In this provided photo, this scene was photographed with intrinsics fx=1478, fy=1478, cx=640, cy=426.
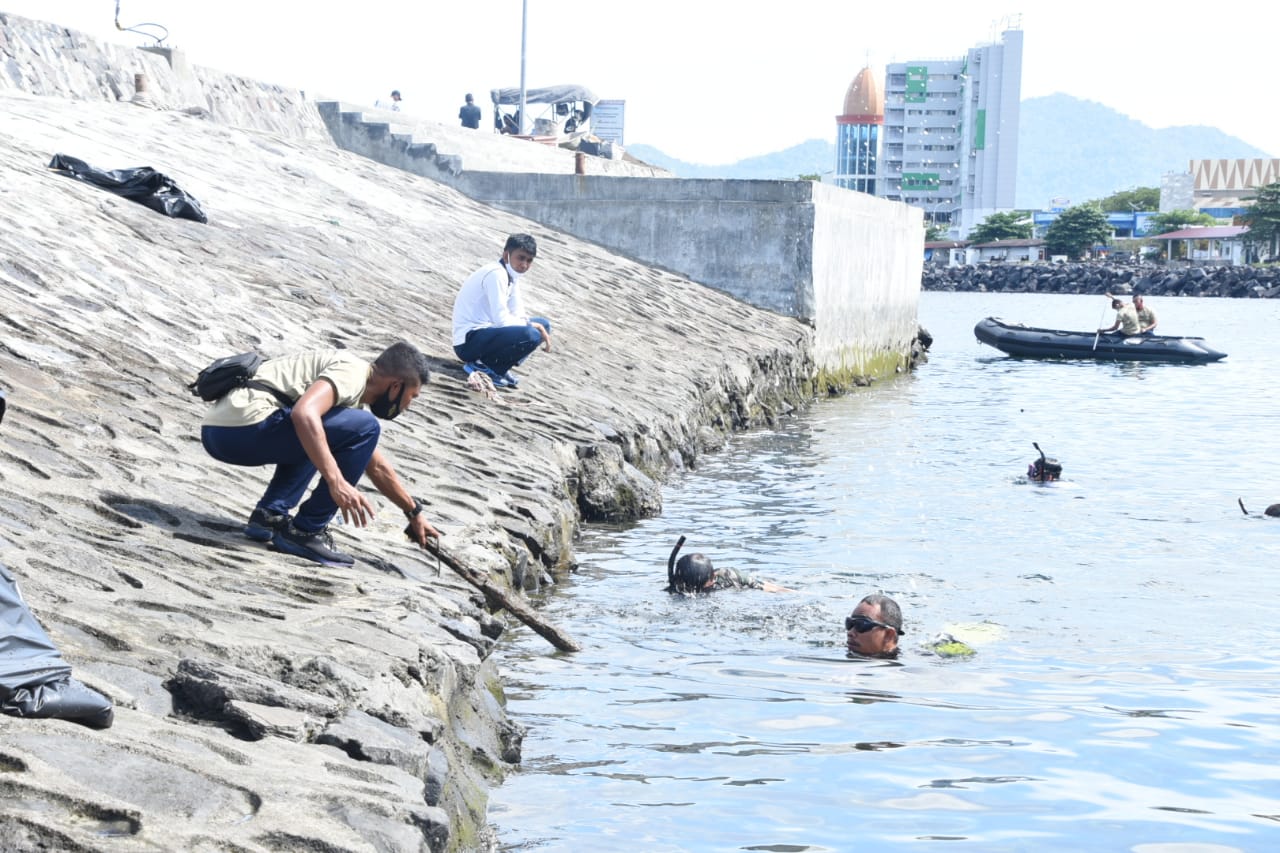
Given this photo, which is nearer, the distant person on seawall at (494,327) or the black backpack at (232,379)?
the black backpack at (232,379)

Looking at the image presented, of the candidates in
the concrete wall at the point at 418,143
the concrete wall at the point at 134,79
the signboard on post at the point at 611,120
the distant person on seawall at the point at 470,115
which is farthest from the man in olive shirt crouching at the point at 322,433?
the signboard on post at the point at 611,120

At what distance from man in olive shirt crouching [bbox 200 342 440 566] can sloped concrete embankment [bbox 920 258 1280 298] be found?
296 ft

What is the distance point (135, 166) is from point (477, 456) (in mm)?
8067

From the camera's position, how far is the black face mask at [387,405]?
297 inches

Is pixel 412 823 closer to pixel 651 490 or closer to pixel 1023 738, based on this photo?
pixel 1023 738

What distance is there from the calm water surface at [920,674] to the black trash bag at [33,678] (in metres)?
1.91

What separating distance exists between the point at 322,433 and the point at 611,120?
230 ft

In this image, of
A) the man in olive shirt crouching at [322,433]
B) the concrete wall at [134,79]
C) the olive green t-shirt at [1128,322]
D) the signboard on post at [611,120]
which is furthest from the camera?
the signboard on post at [611,120]

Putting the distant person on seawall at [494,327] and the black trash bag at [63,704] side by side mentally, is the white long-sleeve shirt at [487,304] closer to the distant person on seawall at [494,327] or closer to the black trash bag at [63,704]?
the distant person on seawall at [494,327]

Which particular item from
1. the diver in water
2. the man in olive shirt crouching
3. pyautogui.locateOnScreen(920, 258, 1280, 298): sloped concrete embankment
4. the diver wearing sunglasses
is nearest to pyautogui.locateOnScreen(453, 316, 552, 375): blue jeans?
the diver in water

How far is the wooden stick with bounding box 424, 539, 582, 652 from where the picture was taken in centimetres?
791

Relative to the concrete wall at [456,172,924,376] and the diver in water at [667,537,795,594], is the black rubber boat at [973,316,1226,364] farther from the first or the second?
the diver in water at [667,537,795,594]

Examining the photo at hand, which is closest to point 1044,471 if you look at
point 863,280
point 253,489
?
point 253,489

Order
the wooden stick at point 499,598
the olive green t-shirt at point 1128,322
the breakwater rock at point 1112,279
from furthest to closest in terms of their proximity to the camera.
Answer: the breakwater rock at point 1112,279 < the olive green t-shirt at point 1128,322 < the wooden stick at point 499,598
